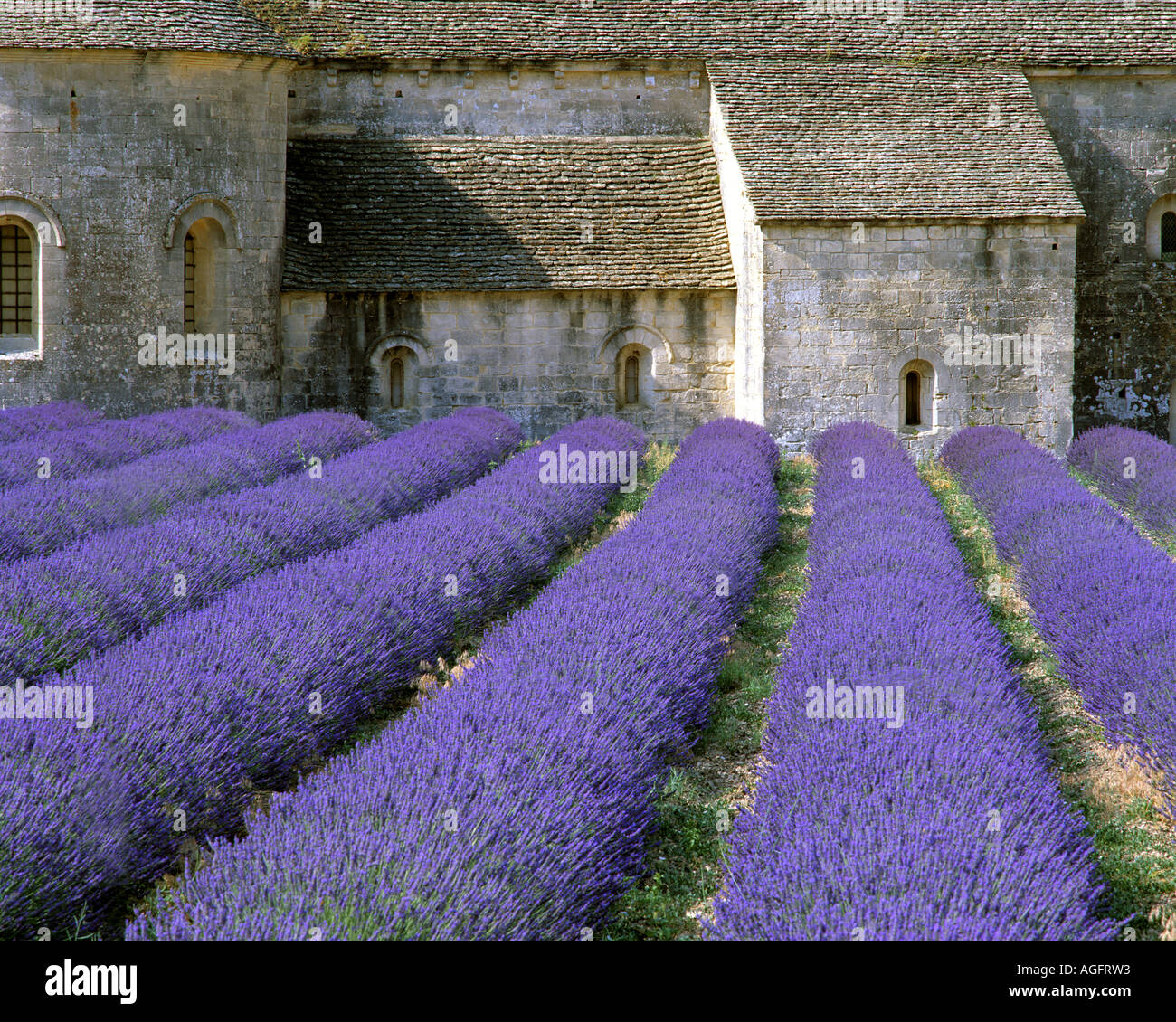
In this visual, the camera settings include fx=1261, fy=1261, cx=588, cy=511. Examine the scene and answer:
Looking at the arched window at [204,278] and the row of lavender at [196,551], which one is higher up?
the arched window at [204,278]

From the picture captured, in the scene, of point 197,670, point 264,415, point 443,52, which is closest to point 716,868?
point 197,670

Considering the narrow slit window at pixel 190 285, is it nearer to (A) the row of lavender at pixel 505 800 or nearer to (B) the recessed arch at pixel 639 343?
(B) the recessed arch at pixel 639 343

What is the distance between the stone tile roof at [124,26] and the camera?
13.5 meters

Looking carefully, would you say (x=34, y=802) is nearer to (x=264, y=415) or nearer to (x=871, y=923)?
(x=871, y=923)

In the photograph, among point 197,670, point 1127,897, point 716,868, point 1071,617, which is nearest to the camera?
point 1127,897

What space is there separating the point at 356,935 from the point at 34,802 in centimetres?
118

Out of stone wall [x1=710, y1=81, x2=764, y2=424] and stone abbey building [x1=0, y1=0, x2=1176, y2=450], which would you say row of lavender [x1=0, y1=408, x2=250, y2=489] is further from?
stone wall [x1=710, y1=81, x2=764, y2=424]

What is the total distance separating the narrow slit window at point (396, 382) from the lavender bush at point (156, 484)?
3136mm

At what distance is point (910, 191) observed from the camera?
14766 millimetres

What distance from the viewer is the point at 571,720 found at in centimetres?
402

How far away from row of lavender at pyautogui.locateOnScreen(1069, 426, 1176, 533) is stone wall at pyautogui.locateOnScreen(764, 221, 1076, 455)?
3.88ft

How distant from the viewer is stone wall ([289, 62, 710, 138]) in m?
16.5

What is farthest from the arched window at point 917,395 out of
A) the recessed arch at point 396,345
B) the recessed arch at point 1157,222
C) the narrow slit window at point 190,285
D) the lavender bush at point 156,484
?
the narrow slit window at point 190,285

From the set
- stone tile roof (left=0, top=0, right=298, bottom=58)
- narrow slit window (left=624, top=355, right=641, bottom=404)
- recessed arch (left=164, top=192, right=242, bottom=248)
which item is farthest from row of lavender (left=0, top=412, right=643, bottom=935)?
stone tile roof (left=0, top=0, right=298, bottom=58)
